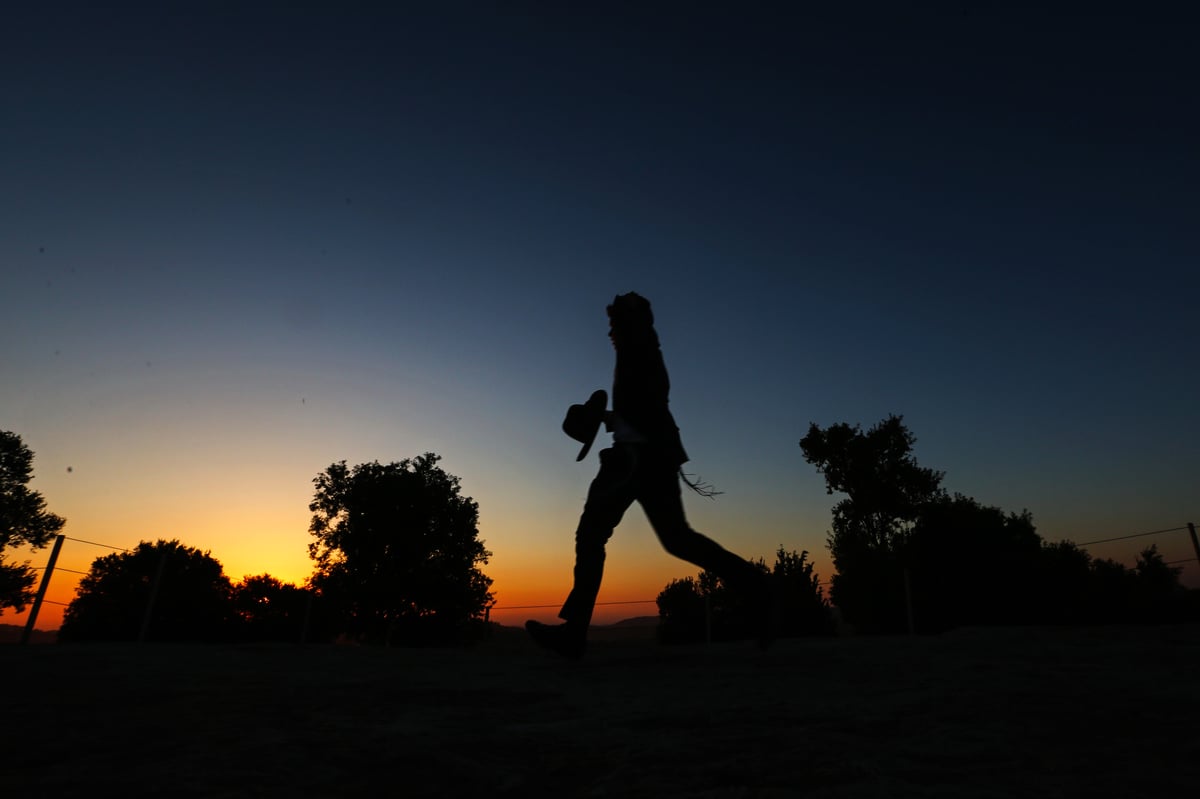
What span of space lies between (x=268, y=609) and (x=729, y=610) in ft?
78.0

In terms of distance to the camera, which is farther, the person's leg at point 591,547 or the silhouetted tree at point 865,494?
the silhouetted tree at point 865,494

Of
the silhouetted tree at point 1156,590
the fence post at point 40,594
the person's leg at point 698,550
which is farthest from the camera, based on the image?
the silhouetted tree at point 1156,590

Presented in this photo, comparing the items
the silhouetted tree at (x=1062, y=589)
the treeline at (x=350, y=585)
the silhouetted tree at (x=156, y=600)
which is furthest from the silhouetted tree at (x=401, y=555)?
the silhouetted tree at (x=1062, y=589)

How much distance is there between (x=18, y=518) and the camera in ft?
79.7

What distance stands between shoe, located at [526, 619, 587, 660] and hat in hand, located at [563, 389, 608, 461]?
119 centimetres

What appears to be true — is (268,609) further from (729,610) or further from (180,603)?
→ (729,610)

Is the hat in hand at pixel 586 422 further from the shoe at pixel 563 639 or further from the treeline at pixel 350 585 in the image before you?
the treeline at pixel 350 585

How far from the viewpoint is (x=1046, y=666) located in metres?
2.63

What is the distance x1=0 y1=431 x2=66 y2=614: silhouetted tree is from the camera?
922 inches

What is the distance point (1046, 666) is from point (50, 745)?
355 cm

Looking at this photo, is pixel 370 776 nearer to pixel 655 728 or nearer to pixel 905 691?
pixel 655 728

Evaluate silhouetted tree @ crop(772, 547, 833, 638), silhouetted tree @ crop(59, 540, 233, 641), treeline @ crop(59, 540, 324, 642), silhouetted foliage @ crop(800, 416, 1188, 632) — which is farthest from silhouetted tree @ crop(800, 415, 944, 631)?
silhouetted tree @ crop(59, 540, 233, 641)

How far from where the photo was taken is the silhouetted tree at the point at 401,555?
25.6 m

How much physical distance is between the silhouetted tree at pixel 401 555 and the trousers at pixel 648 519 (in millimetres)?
23665
